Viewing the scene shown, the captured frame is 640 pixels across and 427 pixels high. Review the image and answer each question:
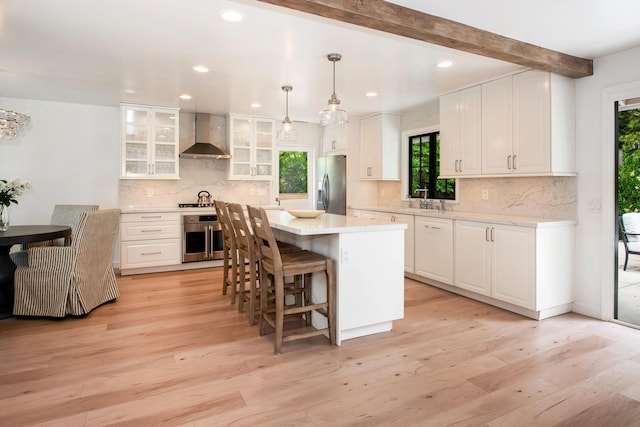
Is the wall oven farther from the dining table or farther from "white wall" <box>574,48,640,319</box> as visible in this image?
"white wall" <box>574,48,640,319</box>

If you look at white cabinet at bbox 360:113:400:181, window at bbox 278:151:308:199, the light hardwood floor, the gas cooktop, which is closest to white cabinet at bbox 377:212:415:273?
white cabinet at bbox 360:113:400:181

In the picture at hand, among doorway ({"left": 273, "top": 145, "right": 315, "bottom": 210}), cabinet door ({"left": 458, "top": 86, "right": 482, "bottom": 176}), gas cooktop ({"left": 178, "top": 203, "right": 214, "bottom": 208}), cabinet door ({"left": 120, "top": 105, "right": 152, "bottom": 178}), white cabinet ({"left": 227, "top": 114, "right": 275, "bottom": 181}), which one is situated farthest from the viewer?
doorway ({"left": 273, "top": 145, "right": 315, "bottom": 210})

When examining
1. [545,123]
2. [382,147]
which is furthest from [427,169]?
[545,123]

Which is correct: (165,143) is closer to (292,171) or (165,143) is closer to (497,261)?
(292,171)

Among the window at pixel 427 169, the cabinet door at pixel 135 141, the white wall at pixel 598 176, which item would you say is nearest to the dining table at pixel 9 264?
the cabinet door at pixel 135 141

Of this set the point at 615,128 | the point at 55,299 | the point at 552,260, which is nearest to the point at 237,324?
the point at 55,299

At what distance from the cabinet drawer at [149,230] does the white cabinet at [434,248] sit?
3315 millimetres

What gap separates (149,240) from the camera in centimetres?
527

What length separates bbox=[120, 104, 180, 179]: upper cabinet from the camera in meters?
5.28

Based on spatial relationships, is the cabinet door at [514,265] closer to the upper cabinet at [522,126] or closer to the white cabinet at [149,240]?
the upper cabinet at [522,126]

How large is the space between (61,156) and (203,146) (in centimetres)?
192

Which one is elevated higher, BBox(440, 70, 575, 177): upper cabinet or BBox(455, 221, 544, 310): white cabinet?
BBox(440, 70, 575, 177): upper cabinet

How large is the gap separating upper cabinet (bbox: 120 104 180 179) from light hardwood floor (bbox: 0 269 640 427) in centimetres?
240

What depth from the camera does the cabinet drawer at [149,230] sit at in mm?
5137
